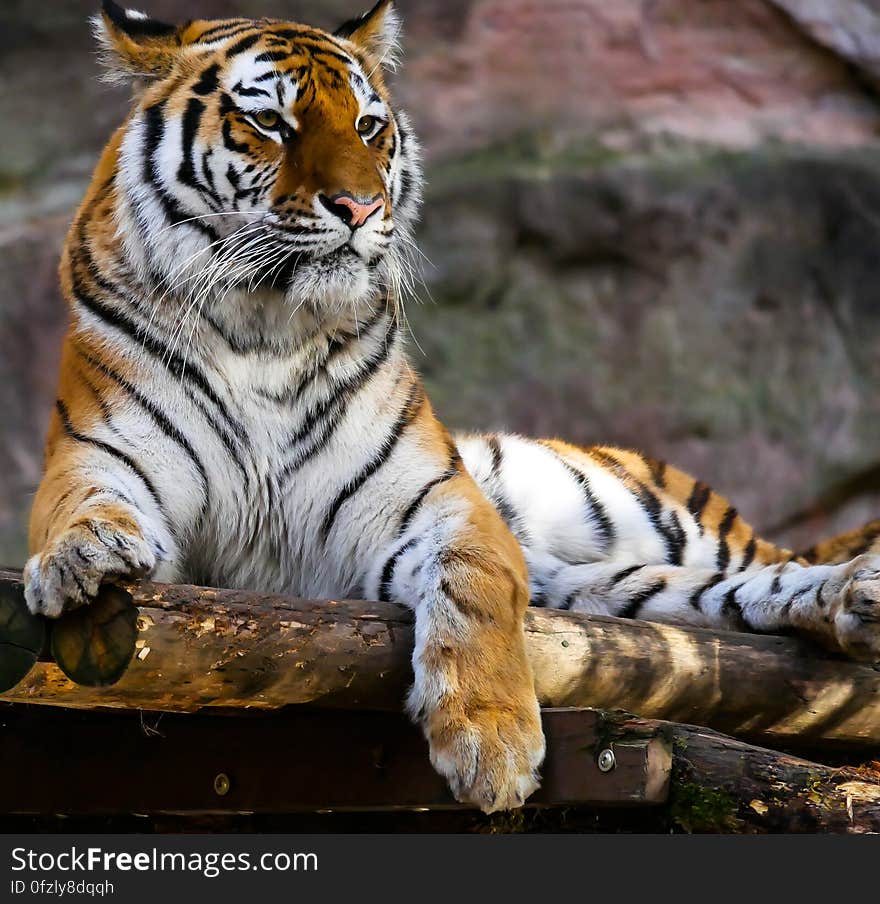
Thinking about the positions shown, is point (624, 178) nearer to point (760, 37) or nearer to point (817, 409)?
point (760, 37)

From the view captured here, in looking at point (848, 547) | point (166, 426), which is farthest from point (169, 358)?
point (848, 547)

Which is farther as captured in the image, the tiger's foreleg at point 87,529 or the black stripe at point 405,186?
the black stripe at point 405,186

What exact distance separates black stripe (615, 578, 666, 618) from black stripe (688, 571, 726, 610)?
3.8 inches

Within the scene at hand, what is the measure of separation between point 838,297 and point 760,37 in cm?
136

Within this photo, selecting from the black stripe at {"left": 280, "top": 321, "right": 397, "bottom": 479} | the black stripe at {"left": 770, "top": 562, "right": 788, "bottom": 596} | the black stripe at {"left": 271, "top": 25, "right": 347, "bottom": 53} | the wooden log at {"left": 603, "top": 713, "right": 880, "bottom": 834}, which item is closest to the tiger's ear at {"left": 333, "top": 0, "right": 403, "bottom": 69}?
the black stripe at {"left": 271, "top": 25, "right": 347, "bottom": 53}

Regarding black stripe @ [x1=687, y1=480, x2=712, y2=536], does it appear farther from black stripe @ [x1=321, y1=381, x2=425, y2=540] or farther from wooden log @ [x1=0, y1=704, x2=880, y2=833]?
wooden log @ [x1=0, y1=704, x2=880, y2=833]

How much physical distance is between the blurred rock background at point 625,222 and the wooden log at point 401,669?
3.58m

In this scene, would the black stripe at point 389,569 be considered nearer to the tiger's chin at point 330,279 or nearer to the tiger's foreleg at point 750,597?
the tiger's chin at point 330,279

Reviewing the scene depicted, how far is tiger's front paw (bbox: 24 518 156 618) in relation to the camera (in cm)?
192

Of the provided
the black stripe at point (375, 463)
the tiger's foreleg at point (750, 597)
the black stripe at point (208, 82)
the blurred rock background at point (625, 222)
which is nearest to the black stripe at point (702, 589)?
the tiger's foreleg at point (750, 597)

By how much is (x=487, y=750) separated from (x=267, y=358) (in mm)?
1113

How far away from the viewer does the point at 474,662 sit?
84.3 inches

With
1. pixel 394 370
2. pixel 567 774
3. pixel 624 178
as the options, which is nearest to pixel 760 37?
pixel 624 178

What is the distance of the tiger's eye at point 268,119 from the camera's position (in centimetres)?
276
